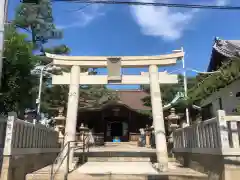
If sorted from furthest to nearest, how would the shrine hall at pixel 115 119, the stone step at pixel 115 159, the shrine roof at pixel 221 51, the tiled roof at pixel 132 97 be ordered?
the tiled roof at pixel 132 97 → the shrine hall at pixel 115 119 → the shrine roof at pixel 221 51 → the stone step at pixel 115 159

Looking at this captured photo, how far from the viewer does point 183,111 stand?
70.6 ft

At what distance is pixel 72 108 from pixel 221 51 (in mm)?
10240

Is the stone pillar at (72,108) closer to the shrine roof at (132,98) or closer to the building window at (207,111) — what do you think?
the building window at (207,111)

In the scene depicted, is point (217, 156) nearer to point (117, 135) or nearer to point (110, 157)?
point (110, 157)

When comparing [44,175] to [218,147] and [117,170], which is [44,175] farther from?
[218,147]

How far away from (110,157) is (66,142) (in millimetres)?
3788

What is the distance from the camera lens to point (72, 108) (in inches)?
423

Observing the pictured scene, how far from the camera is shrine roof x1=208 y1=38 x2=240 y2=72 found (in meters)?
15.5

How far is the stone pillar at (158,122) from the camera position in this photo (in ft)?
32.9

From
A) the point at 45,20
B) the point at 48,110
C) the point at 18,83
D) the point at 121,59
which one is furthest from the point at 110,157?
the point at 45,20

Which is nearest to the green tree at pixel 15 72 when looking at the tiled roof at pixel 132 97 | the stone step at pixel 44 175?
the stone step at pixel 44 175

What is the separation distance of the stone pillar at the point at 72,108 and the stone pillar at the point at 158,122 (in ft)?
10.6

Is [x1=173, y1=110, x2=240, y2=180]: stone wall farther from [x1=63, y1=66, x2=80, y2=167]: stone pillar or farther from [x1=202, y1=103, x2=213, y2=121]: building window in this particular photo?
[x1=202, y1=103, x2=213, y2=121]: building window

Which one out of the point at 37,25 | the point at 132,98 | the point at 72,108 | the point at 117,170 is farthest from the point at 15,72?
the point at 132,98
